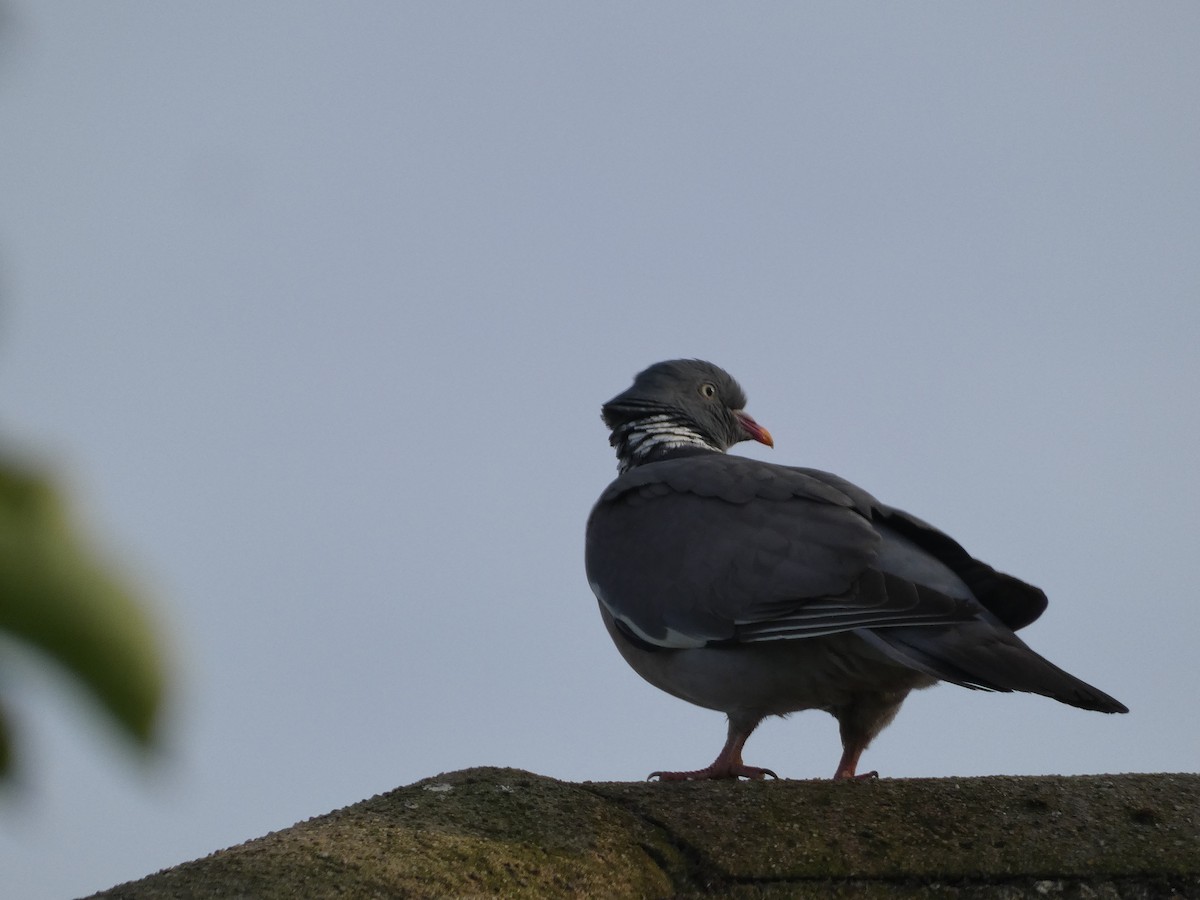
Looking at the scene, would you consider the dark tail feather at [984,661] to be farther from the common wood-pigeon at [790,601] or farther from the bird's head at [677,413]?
the bird's head at [677,413]

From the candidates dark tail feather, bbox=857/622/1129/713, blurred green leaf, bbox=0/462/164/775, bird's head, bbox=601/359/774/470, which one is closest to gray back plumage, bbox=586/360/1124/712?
dark tail feather, bbox=857/622/1129/713

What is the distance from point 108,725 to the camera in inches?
29.8

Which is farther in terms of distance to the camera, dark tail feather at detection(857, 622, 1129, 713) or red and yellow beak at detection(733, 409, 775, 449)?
red and yellow beak at detection(733, 409, 775, 449)

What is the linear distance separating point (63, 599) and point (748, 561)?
5.14m

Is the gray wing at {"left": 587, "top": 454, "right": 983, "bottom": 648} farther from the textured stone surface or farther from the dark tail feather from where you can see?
the textured stone surface

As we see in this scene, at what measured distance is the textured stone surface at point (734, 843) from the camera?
3.35 metres

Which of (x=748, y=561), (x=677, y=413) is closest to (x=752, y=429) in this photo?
(x=677, y=413)

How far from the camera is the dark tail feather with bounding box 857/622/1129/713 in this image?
4594 mm

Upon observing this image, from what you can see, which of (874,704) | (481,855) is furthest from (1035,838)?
(874,704)

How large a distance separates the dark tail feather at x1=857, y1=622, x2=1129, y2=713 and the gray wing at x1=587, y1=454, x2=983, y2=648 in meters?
0.06

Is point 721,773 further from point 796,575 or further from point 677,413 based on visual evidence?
point 677,413

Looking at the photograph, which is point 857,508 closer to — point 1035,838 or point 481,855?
point 1035,838

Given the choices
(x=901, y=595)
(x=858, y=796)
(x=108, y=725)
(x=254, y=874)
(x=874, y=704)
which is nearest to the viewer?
(x=108, y=725)

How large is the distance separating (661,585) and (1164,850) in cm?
263
